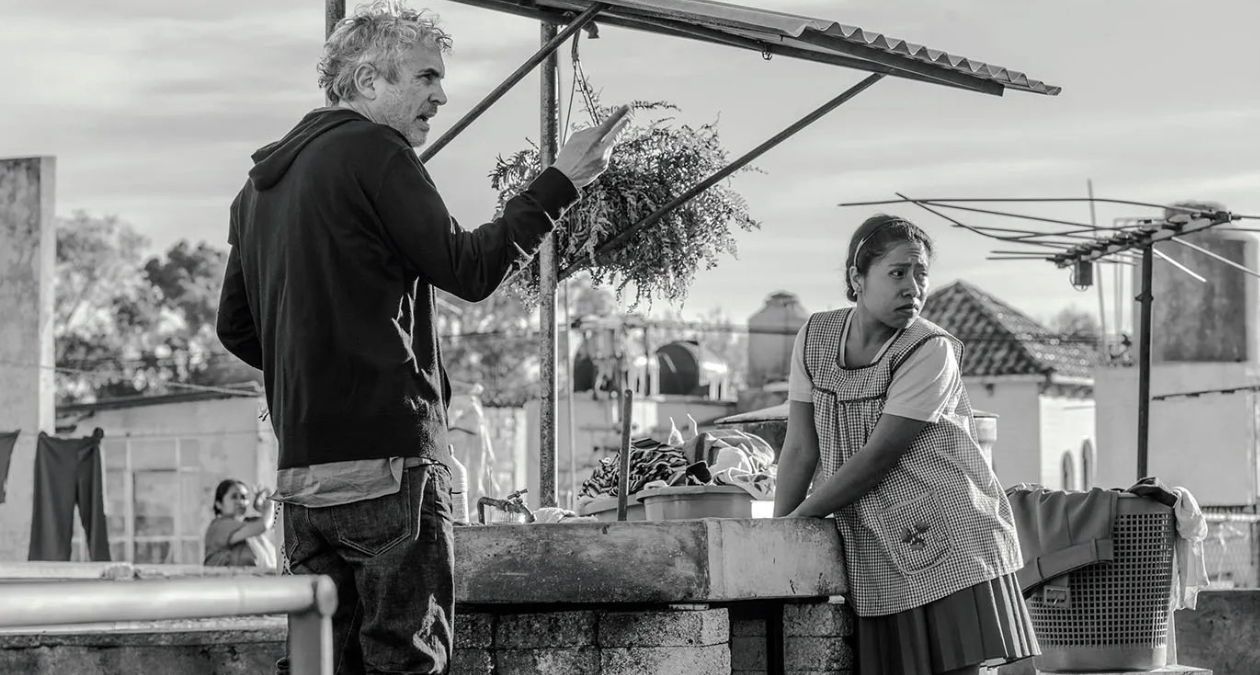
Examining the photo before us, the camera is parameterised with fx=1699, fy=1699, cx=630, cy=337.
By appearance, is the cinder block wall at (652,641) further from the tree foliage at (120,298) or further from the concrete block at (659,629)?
the tree foliage at (120,298)

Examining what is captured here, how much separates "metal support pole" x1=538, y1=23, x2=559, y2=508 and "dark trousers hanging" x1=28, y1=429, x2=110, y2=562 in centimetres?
1441

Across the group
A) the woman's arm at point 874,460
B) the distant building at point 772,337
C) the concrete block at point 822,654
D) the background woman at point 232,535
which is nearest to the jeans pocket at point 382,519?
the woman's arm at point 874,460

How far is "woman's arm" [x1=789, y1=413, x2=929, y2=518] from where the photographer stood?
449 centimetres

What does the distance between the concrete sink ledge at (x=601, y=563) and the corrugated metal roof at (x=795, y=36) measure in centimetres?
168

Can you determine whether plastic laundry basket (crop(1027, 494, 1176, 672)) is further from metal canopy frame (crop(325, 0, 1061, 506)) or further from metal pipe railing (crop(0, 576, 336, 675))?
metal pipe railing (crop(0, 576, 336, 675))

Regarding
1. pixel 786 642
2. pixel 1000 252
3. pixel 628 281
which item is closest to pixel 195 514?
pixel 1000 252

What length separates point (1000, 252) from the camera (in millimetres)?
10094

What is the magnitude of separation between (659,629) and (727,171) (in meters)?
2.63

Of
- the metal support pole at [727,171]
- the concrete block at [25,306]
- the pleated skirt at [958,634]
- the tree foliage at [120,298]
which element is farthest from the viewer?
the tree foliage at [120,298]

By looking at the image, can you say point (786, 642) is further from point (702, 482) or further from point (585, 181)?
point (585, 181)

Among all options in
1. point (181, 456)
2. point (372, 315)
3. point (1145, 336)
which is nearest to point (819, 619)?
point (372, 315)

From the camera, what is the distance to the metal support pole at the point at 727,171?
20.2 ft

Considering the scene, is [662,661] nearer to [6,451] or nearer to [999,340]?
[6,451]

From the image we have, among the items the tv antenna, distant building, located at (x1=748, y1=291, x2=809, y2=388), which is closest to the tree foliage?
distant building, located at (x1=748, y1=291, x2=809, y2=388)
